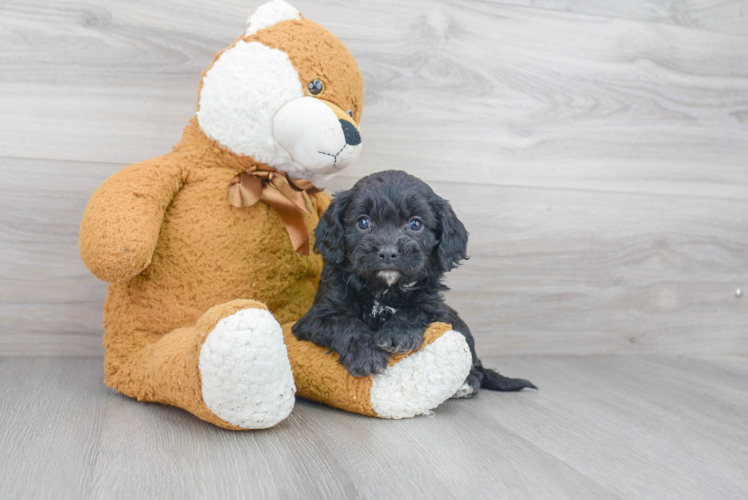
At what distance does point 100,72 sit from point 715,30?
1958mm

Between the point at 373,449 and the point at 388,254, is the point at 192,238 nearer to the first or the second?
the point at 388,254

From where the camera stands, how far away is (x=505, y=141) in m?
1.88

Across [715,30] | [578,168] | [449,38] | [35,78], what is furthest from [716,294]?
[35,78]

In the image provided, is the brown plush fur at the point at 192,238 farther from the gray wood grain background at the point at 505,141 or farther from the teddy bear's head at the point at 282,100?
the gray wood grain background at the point at 505,141

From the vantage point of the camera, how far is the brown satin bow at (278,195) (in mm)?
1293

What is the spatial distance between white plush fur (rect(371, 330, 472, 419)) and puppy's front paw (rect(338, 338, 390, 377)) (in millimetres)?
26

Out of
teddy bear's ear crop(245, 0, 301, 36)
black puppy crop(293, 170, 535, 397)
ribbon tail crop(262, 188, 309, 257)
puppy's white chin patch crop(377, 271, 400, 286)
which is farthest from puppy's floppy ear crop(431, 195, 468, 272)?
teddy bear's ear crop(245, 0, 301, 36)

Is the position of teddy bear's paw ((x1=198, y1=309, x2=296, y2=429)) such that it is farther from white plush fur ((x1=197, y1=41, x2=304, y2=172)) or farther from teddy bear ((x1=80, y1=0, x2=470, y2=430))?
white plush fur ((x1=197, y1=41, x2=304, y2=172))

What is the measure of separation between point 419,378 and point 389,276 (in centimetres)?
21

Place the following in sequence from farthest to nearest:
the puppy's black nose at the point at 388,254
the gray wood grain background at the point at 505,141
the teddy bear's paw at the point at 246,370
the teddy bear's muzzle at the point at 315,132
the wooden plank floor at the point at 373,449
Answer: the gray wood grain background at the point at 505,141 → the teddy bear's muzzle at the point at 315,132 → the puppy's black nose at the point at 388,254 → the teddy bear's paw at the point at 246,370 → the wooden plank floor at the point at 373,449

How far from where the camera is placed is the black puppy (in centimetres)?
115

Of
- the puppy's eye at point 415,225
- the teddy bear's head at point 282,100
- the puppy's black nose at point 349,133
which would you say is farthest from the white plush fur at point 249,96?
the puppy's eye at point 415,225

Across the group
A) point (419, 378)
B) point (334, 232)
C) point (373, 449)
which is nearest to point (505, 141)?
point (334, 232)

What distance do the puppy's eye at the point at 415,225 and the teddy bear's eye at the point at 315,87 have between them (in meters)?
0.35
